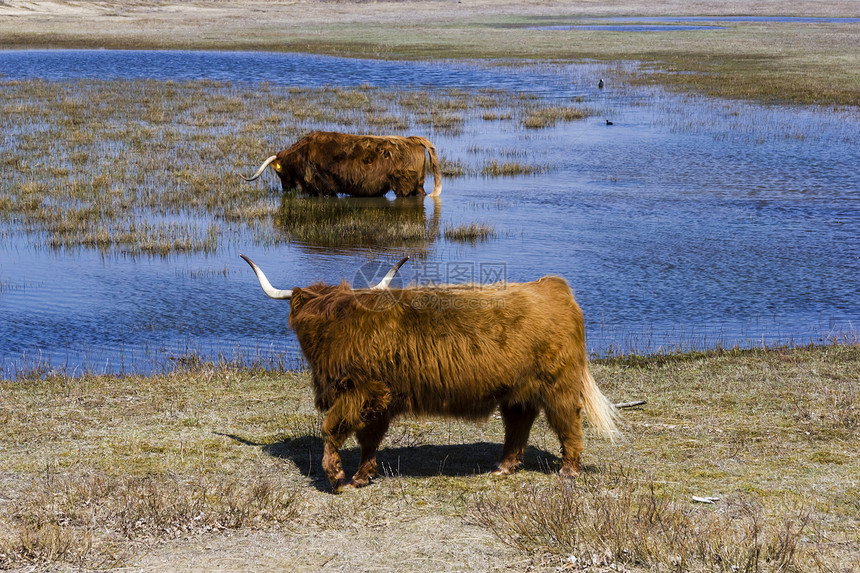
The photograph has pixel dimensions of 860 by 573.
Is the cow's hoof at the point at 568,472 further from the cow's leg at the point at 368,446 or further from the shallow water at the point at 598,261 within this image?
the shallow water at the point at 598,261

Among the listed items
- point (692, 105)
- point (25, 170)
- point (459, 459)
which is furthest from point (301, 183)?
point (692, 105)

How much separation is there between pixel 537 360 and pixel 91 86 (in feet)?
108

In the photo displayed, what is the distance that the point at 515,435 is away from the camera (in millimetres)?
5797

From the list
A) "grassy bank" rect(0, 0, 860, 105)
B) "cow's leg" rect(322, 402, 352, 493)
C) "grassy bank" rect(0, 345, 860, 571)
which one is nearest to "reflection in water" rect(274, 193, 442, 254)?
"grassy bank" rect(0, 345, 860, 571)

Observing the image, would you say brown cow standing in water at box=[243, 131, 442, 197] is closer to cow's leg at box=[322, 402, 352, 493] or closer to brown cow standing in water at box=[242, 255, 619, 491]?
brown cow standing in water at box=[242, 255, 619, 491]

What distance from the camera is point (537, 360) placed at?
18.0 feet

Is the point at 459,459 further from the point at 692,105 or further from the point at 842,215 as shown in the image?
the point at 692,105

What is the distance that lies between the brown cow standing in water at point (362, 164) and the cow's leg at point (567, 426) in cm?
1169

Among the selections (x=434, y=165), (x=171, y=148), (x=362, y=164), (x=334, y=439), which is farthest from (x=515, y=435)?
(x=171, y=148)

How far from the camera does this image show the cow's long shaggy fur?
17.7 feet

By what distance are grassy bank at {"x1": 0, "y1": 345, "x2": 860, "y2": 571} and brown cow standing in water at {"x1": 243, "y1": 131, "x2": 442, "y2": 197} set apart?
9736 millimetres

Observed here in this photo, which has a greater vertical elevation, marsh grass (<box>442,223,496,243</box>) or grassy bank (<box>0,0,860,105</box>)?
grassy bank (<box>0,0,860,105</box>)

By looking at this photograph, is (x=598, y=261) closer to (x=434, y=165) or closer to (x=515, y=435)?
(x=434, y=165)

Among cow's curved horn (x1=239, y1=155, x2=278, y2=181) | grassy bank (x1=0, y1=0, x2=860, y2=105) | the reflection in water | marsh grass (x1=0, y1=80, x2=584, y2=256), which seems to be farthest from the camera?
grassy bank (x1=0, y1=0, x2=860, y2=105)
